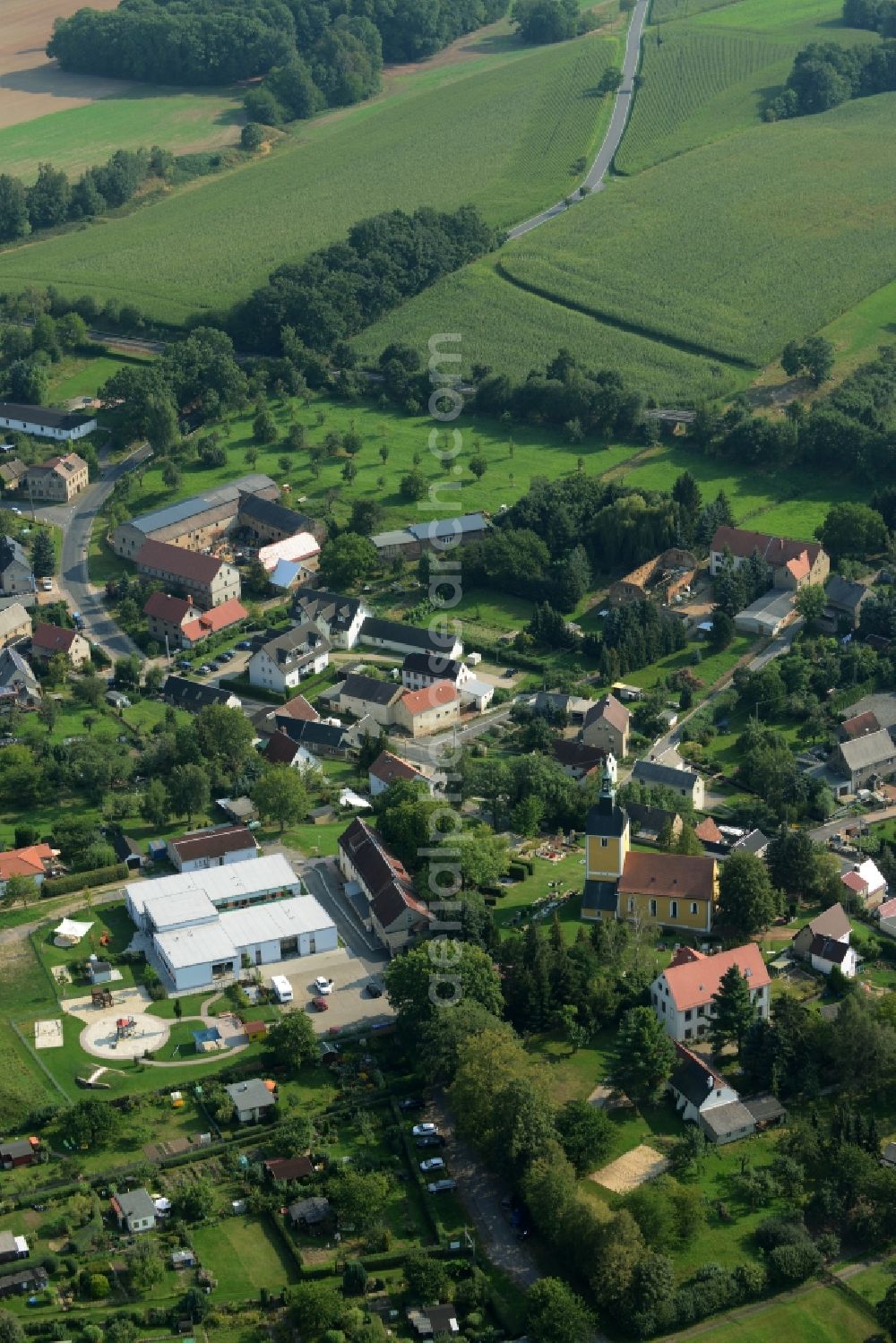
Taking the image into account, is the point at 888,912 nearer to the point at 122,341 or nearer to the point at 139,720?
the point at 139,720

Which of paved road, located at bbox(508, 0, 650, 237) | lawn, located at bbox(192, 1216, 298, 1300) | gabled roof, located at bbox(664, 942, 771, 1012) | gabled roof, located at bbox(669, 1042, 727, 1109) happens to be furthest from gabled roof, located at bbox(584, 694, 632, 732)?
paved road, located at bbox(508, 0, 650, 237)

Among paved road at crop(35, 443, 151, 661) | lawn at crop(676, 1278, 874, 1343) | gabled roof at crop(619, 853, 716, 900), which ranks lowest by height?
paved road at crop(35, 443, 151, 661)

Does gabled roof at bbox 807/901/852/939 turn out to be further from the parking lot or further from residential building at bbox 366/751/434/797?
residential building at bbox 366/751/434/797

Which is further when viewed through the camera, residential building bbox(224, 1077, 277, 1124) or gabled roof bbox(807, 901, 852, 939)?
gabled roof bbox(807, 901, 852, 939)

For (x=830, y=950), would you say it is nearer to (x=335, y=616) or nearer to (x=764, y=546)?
(x=764, y=546)

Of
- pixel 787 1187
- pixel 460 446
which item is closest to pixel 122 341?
pixel 460 446

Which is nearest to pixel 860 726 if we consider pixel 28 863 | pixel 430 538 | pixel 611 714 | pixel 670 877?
pixel 611 714

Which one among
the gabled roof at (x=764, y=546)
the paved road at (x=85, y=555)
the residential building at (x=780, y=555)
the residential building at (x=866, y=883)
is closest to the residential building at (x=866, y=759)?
the residential building at (x=866, y=883)
